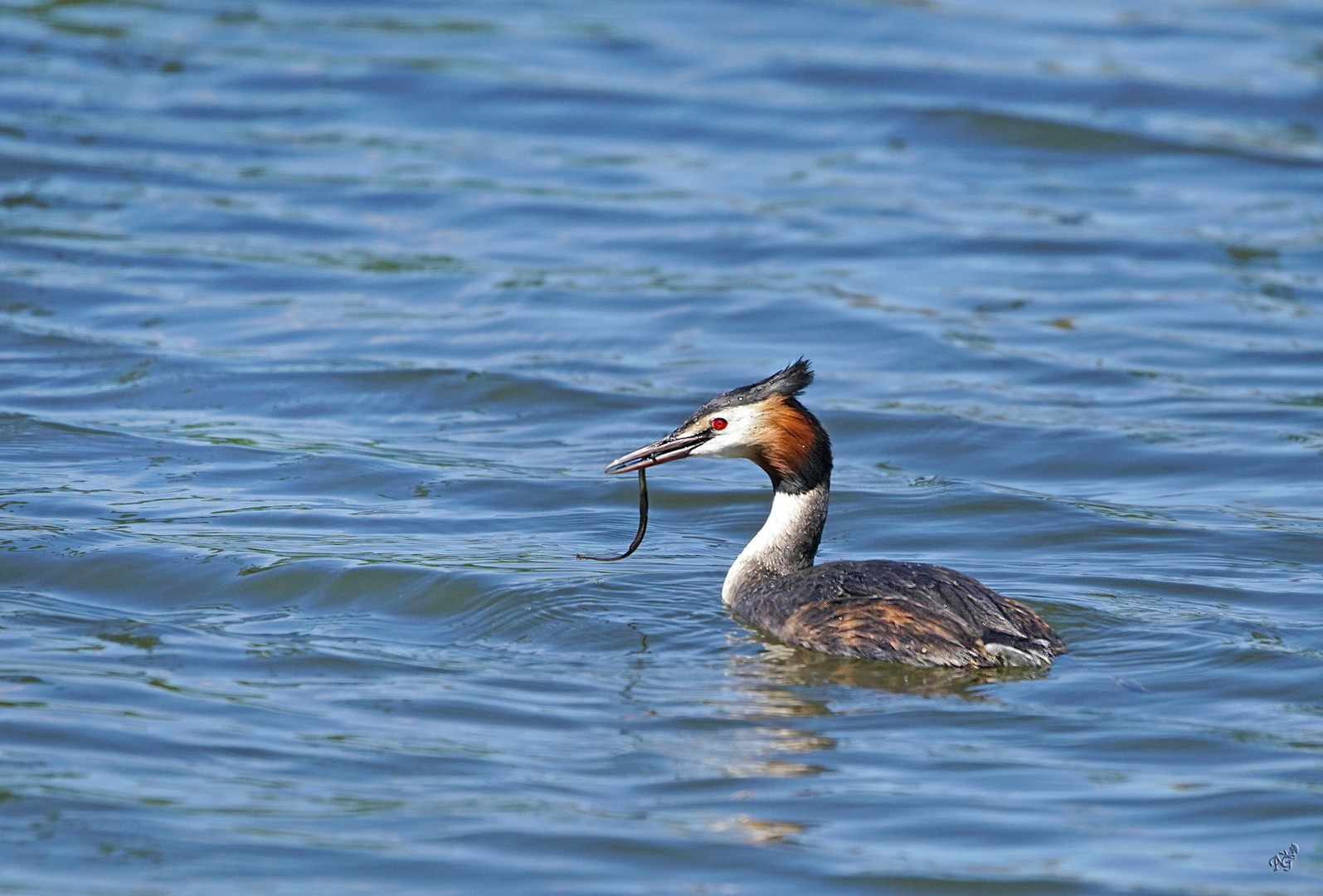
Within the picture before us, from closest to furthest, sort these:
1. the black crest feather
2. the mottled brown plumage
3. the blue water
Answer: the blue water
the mottled brown plumage
the black crest feather

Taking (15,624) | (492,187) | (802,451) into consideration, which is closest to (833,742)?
(802,451)

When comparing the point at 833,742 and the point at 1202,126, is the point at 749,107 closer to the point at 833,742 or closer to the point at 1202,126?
the point at 1202,126

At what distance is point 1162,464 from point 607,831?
5.58m

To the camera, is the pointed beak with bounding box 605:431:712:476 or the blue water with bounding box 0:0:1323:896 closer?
the blue water with bounding box 0:0:1323:896

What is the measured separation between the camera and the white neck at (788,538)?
7945 mm

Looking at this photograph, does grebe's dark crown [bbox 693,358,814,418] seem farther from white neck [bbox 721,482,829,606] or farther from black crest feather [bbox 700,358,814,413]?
white neck [bbox 721,482,829,606]

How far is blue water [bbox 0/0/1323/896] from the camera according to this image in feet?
18.5

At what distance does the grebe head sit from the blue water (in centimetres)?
60

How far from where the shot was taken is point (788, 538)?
26.3 ft

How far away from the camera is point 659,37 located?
848 inches

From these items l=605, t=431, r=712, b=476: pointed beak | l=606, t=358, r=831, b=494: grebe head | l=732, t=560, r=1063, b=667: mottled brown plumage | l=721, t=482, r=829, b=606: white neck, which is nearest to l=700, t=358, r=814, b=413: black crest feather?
l=606, t=358, r=831, b=494: grebe head

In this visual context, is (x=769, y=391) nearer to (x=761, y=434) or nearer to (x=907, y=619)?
(x=761, y=434)

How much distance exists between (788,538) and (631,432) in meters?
2.85

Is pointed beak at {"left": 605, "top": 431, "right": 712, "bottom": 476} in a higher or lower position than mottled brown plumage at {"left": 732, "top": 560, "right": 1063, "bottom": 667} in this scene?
higher
